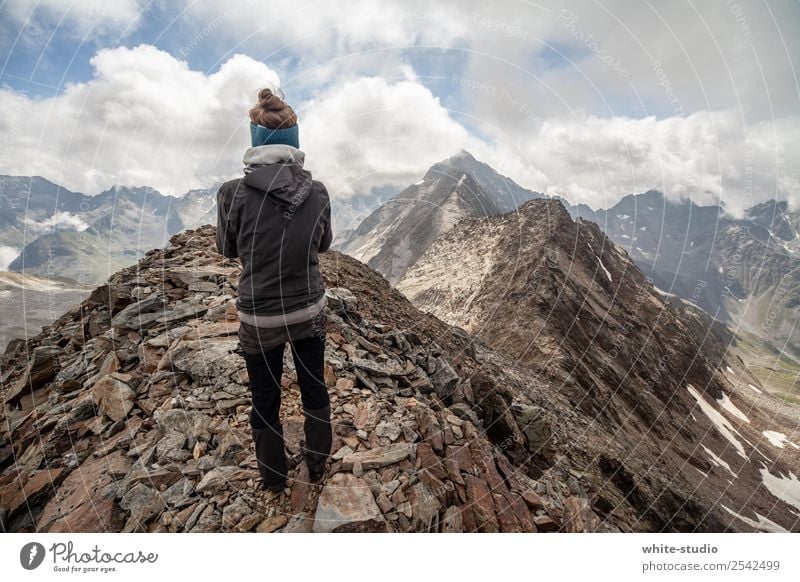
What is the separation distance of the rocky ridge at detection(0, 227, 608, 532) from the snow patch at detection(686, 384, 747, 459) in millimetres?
62788

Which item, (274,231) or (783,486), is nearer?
(274,231)

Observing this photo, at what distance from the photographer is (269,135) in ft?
12.8

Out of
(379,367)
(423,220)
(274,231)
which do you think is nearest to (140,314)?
(379,367)

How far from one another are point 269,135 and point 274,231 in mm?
1045

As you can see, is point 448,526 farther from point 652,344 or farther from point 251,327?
point 652,344

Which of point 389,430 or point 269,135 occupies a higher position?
point 269,135

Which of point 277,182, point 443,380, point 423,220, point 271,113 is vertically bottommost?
point 443,380

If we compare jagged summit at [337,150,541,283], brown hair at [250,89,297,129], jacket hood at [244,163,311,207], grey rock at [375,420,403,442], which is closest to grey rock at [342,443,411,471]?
grey rock at [375,420,403,442]

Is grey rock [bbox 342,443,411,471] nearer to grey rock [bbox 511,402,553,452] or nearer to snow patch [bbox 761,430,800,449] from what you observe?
grey rock [bbox 511,402,553,452]

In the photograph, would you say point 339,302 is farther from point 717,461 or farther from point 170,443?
point 717,461

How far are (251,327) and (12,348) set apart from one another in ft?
26.7

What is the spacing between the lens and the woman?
145 inches

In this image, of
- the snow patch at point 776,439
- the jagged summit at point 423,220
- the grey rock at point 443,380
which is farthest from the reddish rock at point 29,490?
the snow patch at point 776,439

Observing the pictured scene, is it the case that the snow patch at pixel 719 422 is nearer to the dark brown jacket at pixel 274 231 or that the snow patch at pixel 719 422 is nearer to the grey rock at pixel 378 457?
the grey rock at pixel 378 457
